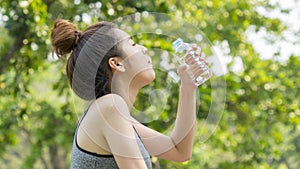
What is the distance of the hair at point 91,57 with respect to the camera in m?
1.10

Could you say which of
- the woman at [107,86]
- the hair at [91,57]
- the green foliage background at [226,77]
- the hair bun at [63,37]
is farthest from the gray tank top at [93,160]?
the green foliage background at [226,77]

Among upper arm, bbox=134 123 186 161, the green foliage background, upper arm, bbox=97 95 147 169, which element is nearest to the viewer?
upper arm, bbox=97 95 147 169

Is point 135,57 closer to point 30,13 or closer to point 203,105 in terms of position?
point 203,105

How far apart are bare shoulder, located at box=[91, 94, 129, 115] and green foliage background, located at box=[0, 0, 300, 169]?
5.08 feet

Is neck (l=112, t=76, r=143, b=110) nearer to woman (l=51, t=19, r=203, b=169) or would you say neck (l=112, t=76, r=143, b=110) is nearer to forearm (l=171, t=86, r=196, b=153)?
woman (l=51, t=19, r=203, b=169)

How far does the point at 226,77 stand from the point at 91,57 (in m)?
2.32

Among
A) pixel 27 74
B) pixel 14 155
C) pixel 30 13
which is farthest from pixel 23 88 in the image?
pixel 14 155

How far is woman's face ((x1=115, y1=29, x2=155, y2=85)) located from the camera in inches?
44.8

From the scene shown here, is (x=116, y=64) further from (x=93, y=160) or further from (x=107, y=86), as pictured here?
(x=93, y=160)

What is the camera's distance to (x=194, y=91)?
1.23 m

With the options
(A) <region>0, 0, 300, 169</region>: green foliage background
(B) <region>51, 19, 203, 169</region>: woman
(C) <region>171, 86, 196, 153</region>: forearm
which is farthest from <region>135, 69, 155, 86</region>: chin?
(A) <region>0, 0, 300, 169</region>: green foliage background

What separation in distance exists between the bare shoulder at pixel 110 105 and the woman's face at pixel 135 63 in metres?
0.07

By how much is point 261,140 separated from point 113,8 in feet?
5.65

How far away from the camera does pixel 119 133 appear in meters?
1.05
